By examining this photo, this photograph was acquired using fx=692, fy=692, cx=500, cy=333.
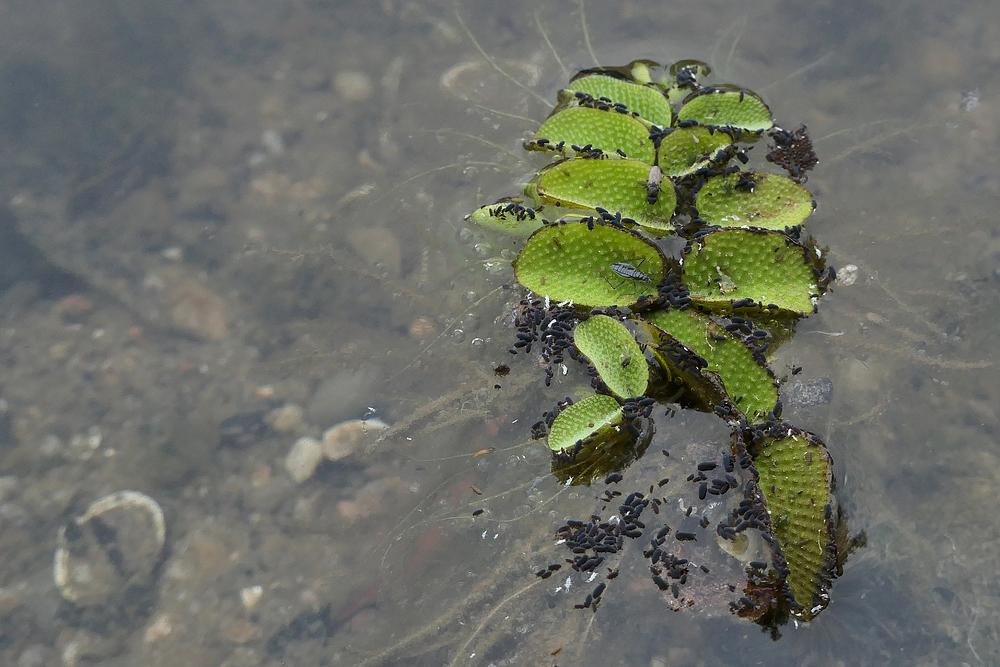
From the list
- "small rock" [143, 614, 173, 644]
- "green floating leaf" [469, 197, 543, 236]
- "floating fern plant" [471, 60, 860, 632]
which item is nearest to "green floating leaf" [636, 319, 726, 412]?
"floating fern plant" [471, 60, 860, 632]

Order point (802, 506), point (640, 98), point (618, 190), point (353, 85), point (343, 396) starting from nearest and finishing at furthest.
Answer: point (802, 506), point (343, 396), point (618, 190), point (640, 98), point (353, 85)

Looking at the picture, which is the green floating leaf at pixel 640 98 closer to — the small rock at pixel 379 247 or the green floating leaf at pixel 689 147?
the green floating leaf at pixel 689 147

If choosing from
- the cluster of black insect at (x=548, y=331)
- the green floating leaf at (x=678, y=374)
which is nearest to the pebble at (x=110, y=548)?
the cluster of black insect at (x=548, y=331)

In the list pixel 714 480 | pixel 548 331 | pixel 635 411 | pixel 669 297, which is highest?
pixel 669 297

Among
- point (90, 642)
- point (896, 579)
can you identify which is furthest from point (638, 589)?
point (90, 642)

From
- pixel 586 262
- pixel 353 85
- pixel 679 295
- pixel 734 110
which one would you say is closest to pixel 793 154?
pixel 734 110

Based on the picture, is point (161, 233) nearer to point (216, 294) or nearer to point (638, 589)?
point (216, 294)

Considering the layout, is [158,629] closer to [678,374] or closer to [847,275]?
[678,374]
